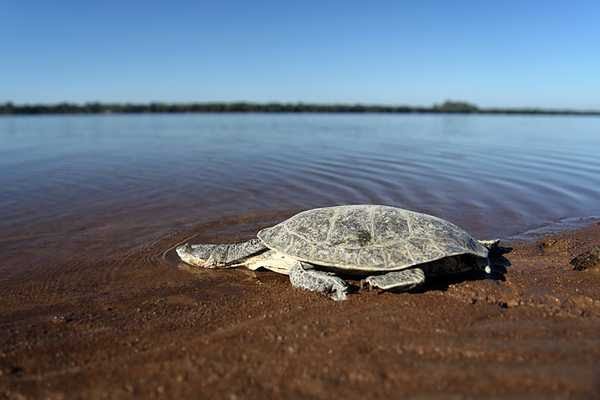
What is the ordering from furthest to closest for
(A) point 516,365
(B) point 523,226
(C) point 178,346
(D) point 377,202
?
1. (D) point 377,202
2. (B) point 523,226
3. (C) point 178,346
4. (A) point 516,365

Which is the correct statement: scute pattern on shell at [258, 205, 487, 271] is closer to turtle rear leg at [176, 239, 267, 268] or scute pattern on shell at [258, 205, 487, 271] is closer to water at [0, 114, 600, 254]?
turtle rear leg at [176, 239, 267, 268]

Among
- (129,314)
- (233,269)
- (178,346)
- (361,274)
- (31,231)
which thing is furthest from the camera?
(31,231)

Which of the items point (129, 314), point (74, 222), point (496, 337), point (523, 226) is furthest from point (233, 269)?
point (523, 226)

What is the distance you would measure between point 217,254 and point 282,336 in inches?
109

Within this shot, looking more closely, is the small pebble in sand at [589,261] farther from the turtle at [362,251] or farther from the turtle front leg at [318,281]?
the turtle front leg at [318,281]

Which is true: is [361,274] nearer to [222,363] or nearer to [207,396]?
[222,363]

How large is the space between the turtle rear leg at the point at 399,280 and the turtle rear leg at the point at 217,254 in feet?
6.86

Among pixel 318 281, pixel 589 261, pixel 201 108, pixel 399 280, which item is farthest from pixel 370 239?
pixel 201 108

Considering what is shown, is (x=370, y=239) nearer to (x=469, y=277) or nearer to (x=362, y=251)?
(x=362, y=251)

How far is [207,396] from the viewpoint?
11.9 feet

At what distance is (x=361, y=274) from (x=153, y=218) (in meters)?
6.13

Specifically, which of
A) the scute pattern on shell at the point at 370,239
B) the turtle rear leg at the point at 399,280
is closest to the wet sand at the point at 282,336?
the turtle rear leg at the point at 399,280

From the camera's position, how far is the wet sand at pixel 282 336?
12.3ft

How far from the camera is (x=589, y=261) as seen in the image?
650 cm
